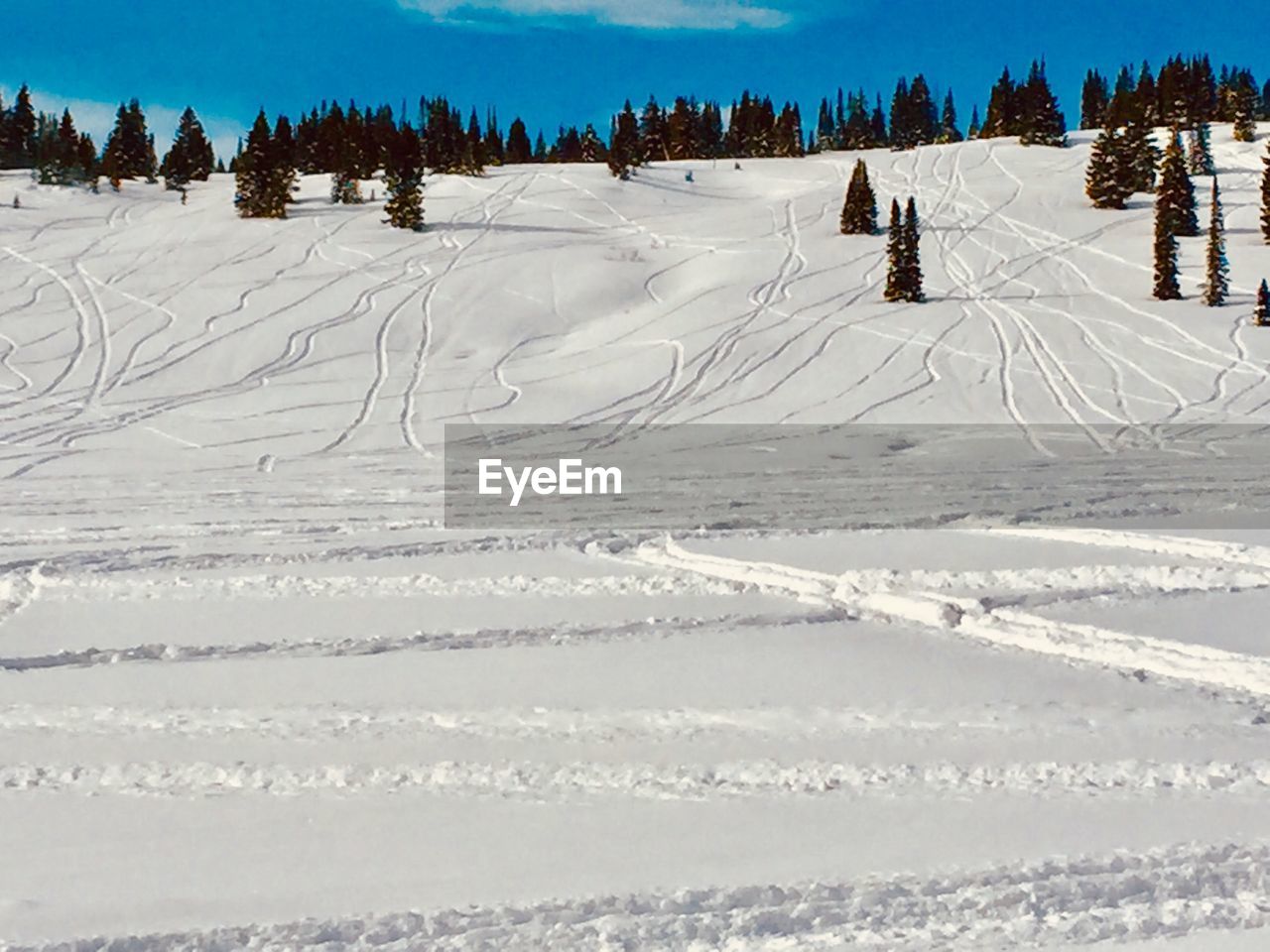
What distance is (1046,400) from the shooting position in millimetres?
22531

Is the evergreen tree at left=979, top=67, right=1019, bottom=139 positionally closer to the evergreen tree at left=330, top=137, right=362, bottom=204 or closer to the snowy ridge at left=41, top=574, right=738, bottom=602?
the evergreen tree at left=330, top=137, right=362, bottom=204

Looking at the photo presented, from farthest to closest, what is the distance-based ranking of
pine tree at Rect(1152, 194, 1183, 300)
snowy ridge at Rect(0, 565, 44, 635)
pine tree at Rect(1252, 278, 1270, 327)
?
pine tree at Rect(1152, 194, 1183, 300), pine tree at Rect(1252, 278, 1270, 327), snowy ridge at Rect(0, 565, 44, 635)

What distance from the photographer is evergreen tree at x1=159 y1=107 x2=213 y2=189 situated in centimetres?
5903

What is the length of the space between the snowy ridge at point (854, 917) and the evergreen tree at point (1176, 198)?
33.7 m

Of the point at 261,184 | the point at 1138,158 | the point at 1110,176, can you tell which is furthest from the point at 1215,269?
the point at 261,184

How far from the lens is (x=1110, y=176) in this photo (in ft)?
151

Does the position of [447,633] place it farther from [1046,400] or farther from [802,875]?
[1046,400]

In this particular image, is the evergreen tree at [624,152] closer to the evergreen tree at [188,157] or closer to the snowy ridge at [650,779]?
the evergreen tree at [188,157]

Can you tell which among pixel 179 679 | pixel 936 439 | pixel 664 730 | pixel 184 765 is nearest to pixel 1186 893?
pixel 664 730

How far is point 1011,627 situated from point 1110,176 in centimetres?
4612

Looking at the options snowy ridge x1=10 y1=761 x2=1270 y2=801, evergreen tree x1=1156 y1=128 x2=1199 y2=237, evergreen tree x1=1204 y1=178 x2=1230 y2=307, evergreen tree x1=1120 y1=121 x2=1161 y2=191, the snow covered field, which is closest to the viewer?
the snow covered field

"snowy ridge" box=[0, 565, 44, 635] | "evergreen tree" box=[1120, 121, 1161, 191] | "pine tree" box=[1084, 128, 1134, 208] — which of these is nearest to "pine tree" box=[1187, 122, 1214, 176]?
"evergreen tree" box=[1120, 121, 1161, 191]

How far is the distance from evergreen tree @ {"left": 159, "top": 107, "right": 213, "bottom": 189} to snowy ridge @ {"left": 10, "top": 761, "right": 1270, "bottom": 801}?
61.8 metres

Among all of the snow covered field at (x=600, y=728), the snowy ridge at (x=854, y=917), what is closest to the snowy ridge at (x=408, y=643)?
the snow covered field at (x=600, y=728)
